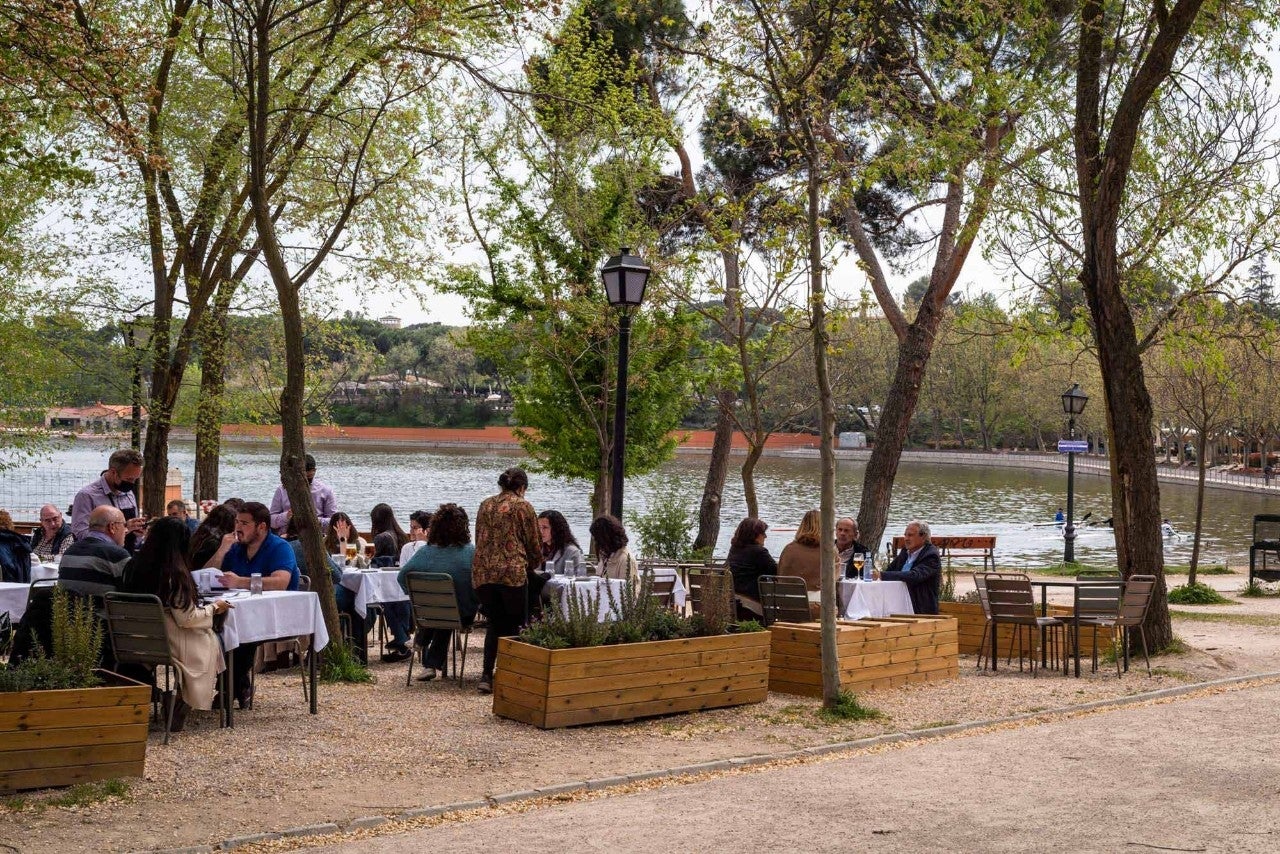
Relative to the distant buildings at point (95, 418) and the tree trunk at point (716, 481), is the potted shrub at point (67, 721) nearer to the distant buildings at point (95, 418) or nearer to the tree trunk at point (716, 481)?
the distant buildings at point (95, 418)

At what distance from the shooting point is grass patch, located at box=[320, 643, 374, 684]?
8.95 metres

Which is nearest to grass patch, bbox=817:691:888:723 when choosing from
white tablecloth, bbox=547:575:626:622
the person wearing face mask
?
white tablecloth, bbox=547:575:626:622

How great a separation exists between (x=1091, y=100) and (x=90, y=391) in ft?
39.3

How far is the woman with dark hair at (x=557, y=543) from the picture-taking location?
32.8ft

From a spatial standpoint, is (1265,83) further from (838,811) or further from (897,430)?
(838,811)

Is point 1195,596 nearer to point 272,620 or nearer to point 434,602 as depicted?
point 434,602

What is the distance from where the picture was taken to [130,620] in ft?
22.0

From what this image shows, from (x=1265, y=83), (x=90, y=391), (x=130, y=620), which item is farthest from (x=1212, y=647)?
(x=90, y=391)

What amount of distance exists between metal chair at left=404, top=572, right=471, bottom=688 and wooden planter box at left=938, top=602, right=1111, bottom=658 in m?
4.45

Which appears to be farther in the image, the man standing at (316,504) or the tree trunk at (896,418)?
the tree trunk at (896,418)

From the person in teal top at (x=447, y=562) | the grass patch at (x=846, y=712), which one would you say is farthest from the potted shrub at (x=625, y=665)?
the person in teal top at (x=447, y=562)

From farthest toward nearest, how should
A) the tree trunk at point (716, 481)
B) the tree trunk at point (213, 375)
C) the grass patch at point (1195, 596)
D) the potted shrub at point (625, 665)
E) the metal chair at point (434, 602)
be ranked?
the tree trunk at point (716, 481)
the grass patch at point (1195, 596)
the tree trunk at point (213, 375)
the metal chair at point (434, 602)
the potted shrub at point (625, 665)

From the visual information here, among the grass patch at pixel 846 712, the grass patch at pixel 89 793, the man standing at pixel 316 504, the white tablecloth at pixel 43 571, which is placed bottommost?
the grass patch at pixel 846 712

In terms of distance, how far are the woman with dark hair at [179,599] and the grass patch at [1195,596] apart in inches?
559
